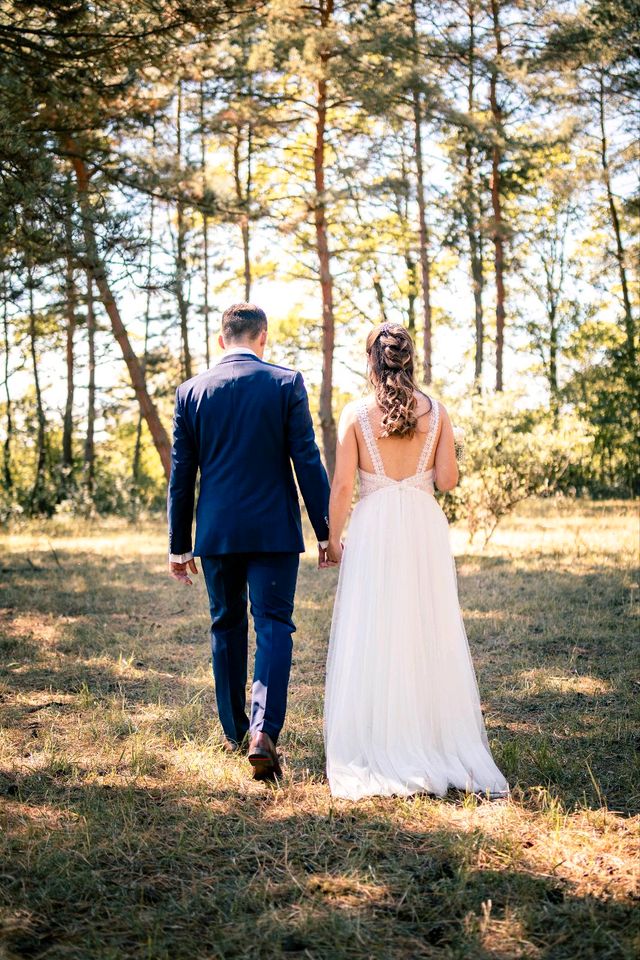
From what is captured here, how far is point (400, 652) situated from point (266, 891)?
1.49 metres

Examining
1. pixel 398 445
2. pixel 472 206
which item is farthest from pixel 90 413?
pixel 398 445

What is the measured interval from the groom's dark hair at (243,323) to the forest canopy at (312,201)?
160 inches

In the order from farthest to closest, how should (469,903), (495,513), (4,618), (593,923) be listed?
(495,513), (4,618), (469,903), (593,923)

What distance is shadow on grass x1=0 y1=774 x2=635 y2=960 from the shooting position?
2.71 meters

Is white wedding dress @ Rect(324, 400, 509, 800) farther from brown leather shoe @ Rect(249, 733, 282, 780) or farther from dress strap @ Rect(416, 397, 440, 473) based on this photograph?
brown leather shoe @ Rect(249, 733, 282, 780)

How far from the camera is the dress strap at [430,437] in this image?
4.41 m

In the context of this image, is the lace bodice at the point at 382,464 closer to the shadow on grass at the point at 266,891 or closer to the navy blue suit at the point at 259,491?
the navy blue suit at the point at 259,491

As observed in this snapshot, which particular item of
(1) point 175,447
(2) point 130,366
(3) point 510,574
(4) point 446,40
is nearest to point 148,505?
(2) point 130,366

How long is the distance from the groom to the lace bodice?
0.26 m

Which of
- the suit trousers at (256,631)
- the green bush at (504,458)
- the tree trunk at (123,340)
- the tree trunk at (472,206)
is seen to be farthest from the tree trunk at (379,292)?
the suit trousers at (256,631)

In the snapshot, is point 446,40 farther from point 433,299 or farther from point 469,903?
point 469,903

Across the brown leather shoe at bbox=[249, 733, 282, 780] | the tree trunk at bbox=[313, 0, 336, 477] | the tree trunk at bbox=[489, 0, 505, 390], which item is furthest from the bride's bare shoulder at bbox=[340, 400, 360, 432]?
the tree trunk at bbox=[489, 0, 505, 390]

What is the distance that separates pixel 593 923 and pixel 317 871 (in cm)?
95

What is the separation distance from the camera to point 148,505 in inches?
920
